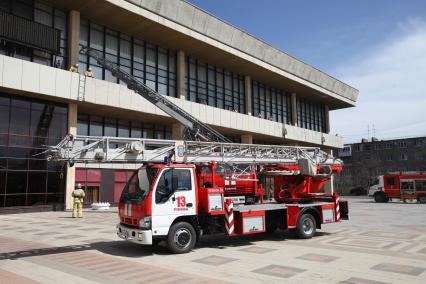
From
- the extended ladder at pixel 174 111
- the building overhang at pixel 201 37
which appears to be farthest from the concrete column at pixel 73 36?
the extended ladder at pixel 174 111

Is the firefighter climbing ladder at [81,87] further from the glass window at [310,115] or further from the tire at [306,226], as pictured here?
the glass window at [310,115]

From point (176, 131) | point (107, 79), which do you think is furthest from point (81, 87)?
point (176, 131)

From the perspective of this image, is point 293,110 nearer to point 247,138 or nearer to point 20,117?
point 247,138

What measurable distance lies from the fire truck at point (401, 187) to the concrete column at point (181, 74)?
21859mm

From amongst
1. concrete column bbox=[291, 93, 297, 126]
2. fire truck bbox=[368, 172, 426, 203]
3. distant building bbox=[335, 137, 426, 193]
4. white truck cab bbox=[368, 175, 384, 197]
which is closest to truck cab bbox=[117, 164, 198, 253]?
fire truck bbox=[368, 172, 426, 203]

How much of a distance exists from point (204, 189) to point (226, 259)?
232 cm

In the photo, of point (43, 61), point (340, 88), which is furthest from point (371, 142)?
point (43, 61)

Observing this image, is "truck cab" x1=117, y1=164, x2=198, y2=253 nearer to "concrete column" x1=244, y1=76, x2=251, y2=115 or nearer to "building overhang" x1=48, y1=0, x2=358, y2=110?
"building overhang" x1=48, y1=0, x2=358, y2=110

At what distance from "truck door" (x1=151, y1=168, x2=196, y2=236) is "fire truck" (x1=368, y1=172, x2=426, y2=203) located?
1304 inches

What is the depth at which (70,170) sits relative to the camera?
27.3 m

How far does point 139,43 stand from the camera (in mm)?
33219

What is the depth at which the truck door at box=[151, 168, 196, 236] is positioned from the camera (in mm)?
10352

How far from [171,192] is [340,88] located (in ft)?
164

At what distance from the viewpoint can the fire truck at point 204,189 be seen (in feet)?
34.6
